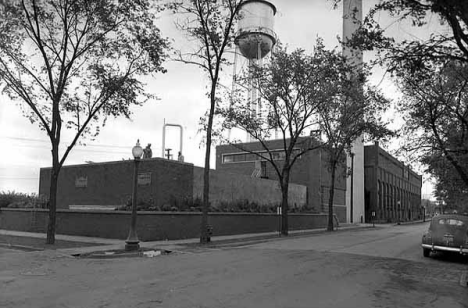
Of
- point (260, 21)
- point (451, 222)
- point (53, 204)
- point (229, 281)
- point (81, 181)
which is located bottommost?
point (229, 281)

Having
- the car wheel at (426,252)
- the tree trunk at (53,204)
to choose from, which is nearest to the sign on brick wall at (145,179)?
the tree trunk at (53,204)

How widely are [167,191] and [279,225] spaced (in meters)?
10.5

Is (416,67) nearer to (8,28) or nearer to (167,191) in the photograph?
(8,28)

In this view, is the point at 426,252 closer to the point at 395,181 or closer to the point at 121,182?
the point at 121,182

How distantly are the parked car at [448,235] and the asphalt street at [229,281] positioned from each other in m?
0.66

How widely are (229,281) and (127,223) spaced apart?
1334cm

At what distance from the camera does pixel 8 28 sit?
19.4 m

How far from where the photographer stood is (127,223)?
2314 centimetres

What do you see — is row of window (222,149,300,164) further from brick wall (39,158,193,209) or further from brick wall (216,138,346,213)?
brick wall (39,158,193,209)

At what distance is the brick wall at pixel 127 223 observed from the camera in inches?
915

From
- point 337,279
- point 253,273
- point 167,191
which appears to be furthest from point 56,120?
point 337,279

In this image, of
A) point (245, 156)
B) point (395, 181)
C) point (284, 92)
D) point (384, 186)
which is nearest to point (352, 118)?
point (284, 92)

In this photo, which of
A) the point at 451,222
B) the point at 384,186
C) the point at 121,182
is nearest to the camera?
the point at 451,222

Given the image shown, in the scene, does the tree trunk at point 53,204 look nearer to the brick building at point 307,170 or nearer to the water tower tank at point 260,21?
the water tower tank at point 260,21
